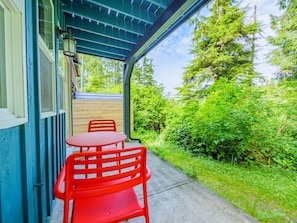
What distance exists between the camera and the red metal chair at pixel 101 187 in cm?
79

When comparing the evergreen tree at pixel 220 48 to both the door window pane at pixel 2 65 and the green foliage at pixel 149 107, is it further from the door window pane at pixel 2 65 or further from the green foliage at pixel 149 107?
the door window pane at pixel 2 65

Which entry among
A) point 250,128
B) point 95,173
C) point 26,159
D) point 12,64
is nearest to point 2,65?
point 12,64

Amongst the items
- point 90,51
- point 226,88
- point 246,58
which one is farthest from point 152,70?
point 226,88

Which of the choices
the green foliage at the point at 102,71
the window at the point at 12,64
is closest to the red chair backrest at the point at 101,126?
the window at the point at 12,64

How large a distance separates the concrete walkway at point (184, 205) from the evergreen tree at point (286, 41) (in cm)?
424

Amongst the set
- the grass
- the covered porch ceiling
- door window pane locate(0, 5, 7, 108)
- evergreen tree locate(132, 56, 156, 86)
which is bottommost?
the grass

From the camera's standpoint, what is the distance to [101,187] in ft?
2.85

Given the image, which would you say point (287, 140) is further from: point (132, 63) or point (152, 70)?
point (152, 70)

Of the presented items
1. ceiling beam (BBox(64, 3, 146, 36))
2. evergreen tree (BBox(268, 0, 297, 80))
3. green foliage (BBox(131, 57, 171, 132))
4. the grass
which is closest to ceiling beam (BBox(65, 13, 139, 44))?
ceiling beam (BBox(64, 3, 146, 36))

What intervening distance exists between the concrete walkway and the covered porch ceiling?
2.28 metres

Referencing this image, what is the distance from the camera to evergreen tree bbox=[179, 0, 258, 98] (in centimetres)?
603

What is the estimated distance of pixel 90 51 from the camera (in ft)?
13.2

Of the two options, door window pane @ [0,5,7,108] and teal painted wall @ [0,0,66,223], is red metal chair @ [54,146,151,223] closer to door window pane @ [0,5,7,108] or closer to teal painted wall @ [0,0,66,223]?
teal painted wall @ [0,0,66,223]

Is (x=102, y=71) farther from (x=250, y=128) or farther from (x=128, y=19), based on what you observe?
(x=250, y=128)
